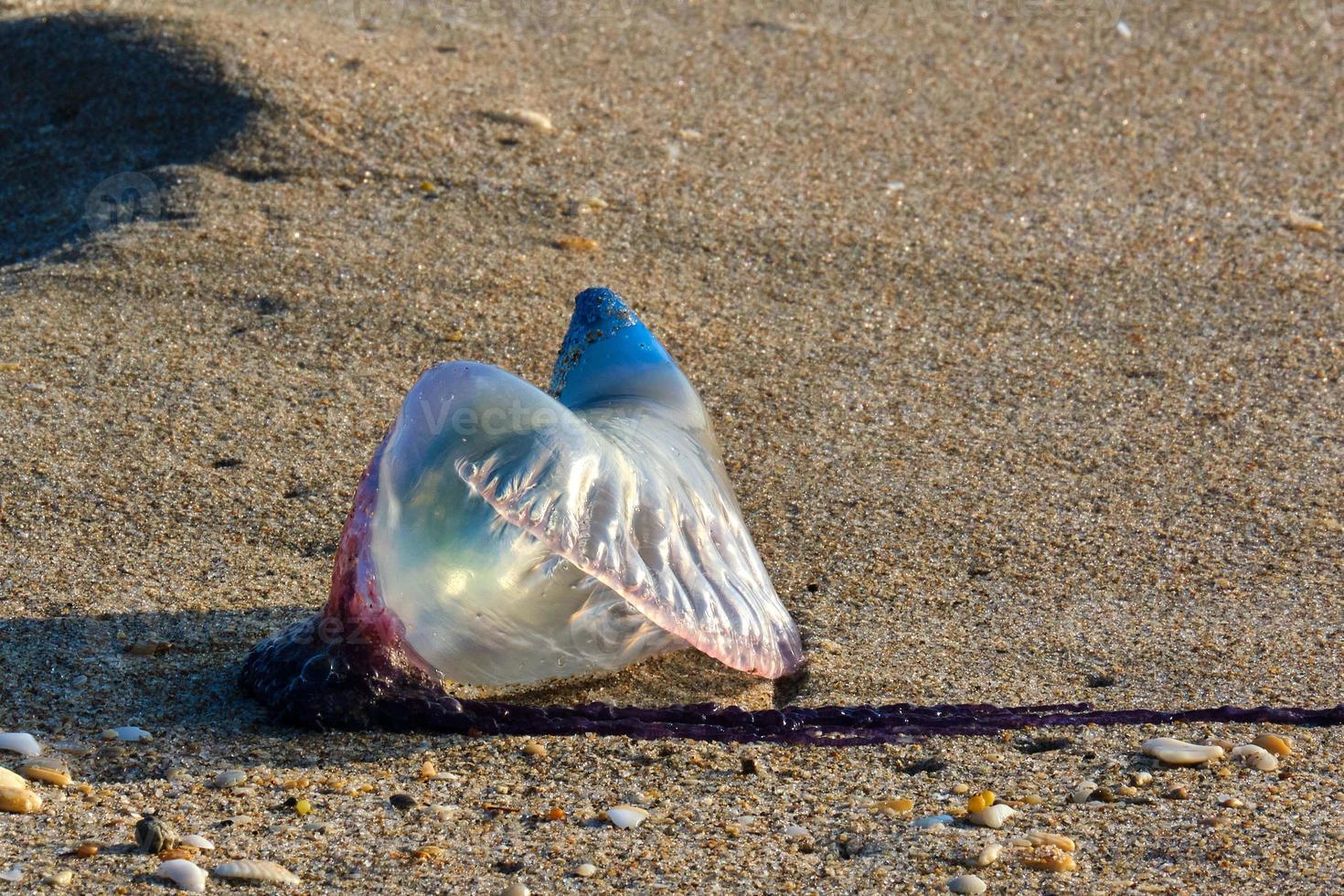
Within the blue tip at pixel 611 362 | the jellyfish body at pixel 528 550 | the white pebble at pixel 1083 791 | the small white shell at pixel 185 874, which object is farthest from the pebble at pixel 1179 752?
the small white shell at pixel 185 874

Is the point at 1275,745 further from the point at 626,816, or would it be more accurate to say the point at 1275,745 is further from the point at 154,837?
the point at 154,837

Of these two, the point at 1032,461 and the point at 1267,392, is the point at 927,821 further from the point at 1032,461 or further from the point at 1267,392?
the point at 1267,392

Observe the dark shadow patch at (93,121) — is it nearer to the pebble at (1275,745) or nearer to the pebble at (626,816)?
the pebble at (626,816)

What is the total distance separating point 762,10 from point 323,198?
231 centimetres

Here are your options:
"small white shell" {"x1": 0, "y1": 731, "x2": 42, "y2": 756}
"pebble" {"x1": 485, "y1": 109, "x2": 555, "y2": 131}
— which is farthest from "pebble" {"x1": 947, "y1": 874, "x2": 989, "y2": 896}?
"pebble" {"x1": 485, "y1": 109, "x2": 555, "y2": 131}

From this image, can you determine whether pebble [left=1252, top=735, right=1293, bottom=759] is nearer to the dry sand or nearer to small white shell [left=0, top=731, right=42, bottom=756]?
the dry sand

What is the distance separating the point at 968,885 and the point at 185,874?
0.97 metres

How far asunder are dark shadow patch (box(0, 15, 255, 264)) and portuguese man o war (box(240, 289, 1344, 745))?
2.46 metres

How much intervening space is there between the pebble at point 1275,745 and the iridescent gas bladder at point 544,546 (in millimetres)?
759

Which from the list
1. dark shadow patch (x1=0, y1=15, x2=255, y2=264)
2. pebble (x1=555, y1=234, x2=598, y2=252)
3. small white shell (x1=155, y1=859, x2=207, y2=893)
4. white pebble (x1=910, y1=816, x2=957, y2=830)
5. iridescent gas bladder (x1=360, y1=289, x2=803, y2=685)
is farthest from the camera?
dark shadow patch (x1=0, y1=15, x2=255, y2=264)

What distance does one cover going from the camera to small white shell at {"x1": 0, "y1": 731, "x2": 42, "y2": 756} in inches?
85.4

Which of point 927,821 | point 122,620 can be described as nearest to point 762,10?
point 122,620

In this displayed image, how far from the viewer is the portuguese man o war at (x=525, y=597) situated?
228cm

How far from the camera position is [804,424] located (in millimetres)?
3721
